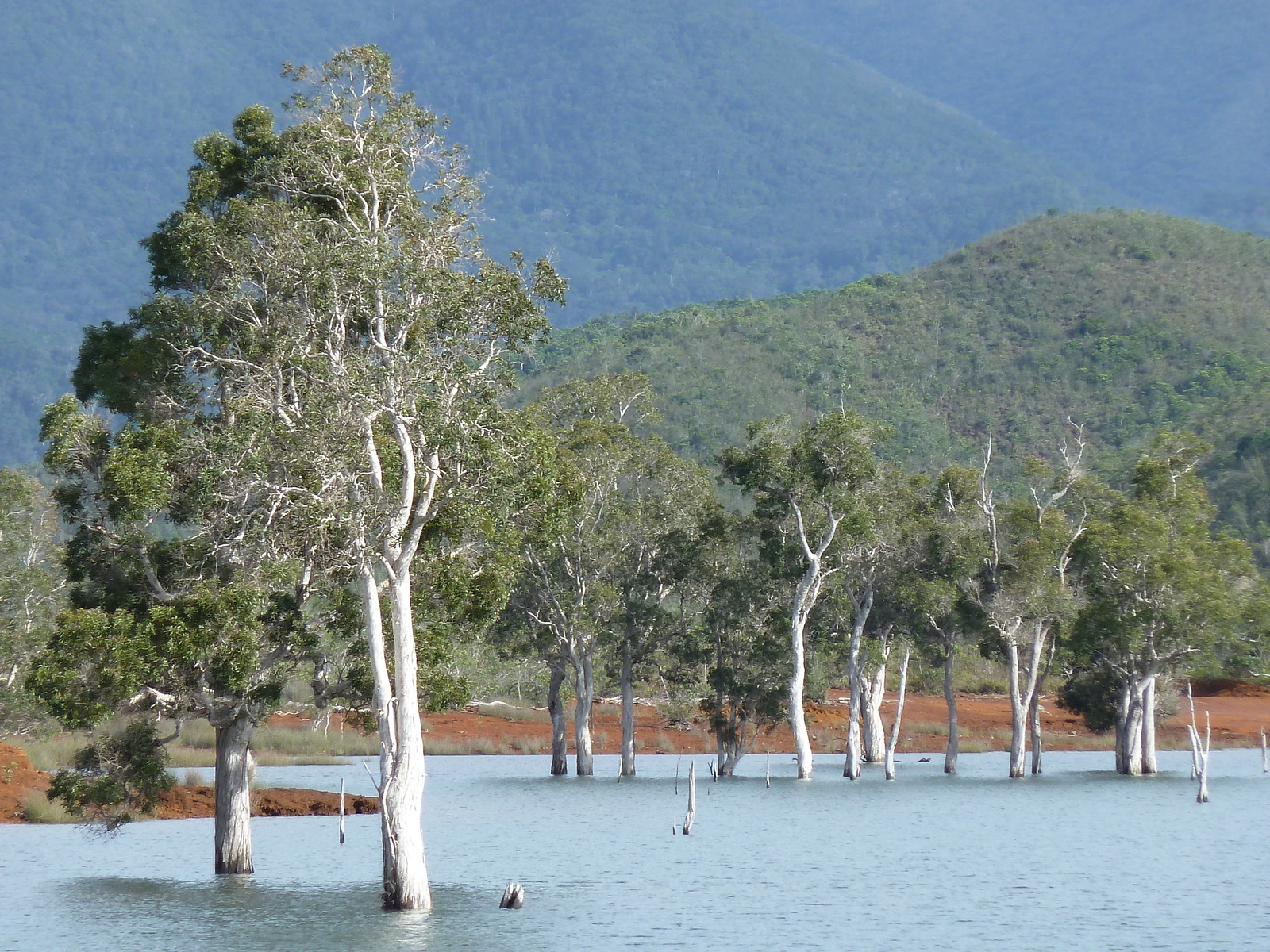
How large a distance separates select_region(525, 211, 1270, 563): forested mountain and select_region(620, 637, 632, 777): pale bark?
76921mm

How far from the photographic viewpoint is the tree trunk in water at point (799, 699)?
220 feet

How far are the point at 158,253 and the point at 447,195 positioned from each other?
6.94 metres

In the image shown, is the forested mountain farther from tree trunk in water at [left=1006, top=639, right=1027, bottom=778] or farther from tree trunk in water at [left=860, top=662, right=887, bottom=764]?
tree trunk in water at [left=1006, top=639, right=1027, bottom=778]

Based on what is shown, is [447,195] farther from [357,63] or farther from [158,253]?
[158,253]

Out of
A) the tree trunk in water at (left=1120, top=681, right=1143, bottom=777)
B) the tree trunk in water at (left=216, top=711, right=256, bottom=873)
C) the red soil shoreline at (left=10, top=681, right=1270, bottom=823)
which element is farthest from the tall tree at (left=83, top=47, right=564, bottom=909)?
the red soil shoreline at (left=10, top=681, right=1270, bottom=823)

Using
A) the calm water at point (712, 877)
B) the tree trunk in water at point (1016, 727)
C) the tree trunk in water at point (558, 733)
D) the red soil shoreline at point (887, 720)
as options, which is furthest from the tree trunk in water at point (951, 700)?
the tree trunk in water at point (558, 733)

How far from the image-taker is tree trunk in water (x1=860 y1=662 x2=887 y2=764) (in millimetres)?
81312

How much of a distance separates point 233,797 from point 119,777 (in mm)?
2769

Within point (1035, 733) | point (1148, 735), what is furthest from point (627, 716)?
point (1148, 735)

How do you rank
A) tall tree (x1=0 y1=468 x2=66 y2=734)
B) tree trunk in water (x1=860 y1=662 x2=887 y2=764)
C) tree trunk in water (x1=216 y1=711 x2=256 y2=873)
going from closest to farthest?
1. tree trunk in water (x1=216 y1=711 x2=256 y2=873)
2. tall tree (x1=0 y1=468 x2=66 y2=734)
3. tree trunk in water (x1=860 y1=662 x2=887 y2=764)

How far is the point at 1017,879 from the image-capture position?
35719 millimetres

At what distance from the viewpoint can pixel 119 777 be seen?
1249 inches

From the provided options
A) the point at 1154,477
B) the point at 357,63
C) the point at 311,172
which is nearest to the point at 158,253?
the point at 311,172

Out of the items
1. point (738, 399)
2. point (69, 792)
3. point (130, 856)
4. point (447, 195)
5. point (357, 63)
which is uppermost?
point (738, 399)
